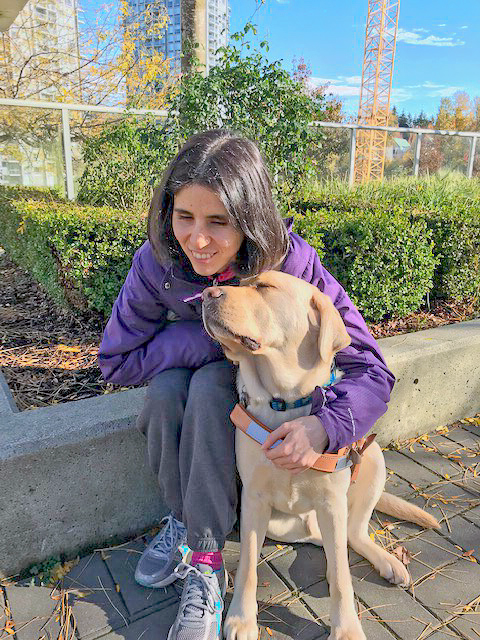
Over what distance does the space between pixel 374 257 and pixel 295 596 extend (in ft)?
7.82

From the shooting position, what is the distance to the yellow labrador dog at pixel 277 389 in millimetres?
1679

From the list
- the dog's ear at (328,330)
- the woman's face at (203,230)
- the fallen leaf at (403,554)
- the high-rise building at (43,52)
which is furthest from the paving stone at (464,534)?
the high-rise building at (43,52)

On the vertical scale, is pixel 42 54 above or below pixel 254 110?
above

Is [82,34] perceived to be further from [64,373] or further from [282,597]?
[282,597]

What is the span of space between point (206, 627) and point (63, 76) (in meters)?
15.1

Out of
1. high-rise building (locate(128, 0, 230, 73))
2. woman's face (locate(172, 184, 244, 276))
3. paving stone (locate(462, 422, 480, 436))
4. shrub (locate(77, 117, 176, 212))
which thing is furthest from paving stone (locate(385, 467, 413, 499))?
high-rise building (locate(128, 0, 230, 73))

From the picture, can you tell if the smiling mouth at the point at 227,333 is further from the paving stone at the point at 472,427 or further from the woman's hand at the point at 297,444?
the paving stone at the point at 472,427

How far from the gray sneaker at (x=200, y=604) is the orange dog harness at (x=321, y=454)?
620mm

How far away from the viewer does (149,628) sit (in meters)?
1.89

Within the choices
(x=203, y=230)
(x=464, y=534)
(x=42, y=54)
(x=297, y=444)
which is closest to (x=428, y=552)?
(x=464, y=534)

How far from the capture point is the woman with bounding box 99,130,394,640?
A: 6.03 feet

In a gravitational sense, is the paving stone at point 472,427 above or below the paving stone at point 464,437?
above

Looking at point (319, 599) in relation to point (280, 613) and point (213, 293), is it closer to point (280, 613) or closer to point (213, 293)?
point (280, 613)

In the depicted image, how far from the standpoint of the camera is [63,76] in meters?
13.8
